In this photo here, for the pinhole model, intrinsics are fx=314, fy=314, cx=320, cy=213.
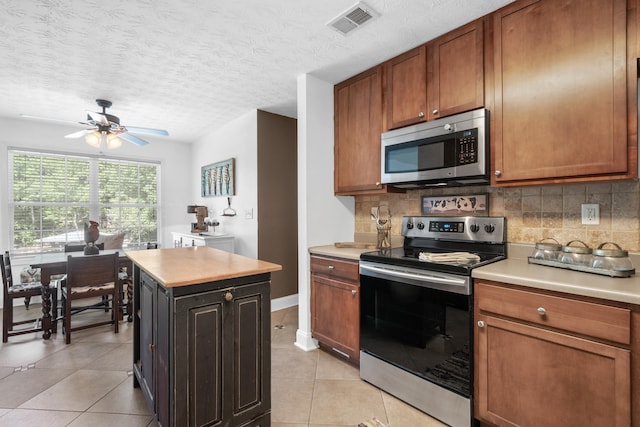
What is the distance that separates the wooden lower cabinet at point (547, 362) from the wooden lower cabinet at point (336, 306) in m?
0.89

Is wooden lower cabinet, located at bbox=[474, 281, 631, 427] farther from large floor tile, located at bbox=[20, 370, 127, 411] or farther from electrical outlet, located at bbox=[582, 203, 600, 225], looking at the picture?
large floor tile, located at bbox=[20, 370, 127, 411]

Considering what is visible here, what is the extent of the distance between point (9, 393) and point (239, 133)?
10.7 feet

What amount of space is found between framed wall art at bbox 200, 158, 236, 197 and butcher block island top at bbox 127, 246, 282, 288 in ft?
7.43

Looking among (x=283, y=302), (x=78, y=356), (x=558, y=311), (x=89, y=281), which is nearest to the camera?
(x=558, y=311)

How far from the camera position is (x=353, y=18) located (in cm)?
199

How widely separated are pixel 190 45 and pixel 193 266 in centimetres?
167

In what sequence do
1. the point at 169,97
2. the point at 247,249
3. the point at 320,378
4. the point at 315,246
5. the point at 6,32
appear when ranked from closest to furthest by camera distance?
1. the point at 6,32
2. the point at 320,378
3. the point at 315,246
4. the point at 169,97
5. the point at 247,249

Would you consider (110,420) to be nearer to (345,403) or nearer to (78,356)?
(78,356)

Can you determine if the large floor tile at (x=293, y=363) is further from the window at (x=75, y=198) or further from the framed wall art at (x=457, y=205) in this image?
the window at (x=75, y=198)

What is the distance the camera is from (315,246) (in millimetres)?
2838

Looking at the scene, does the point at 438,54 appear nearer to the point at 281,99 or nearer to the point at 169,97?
the point at 281,99

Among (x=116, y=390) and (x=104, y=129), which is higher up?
(x=104, y=129)

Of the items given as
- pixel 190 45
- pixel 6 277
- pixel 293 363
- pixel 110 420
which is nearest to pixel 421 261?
pixel 293 363

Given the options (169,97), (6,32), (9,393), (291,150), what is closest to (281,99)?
(291,150)
